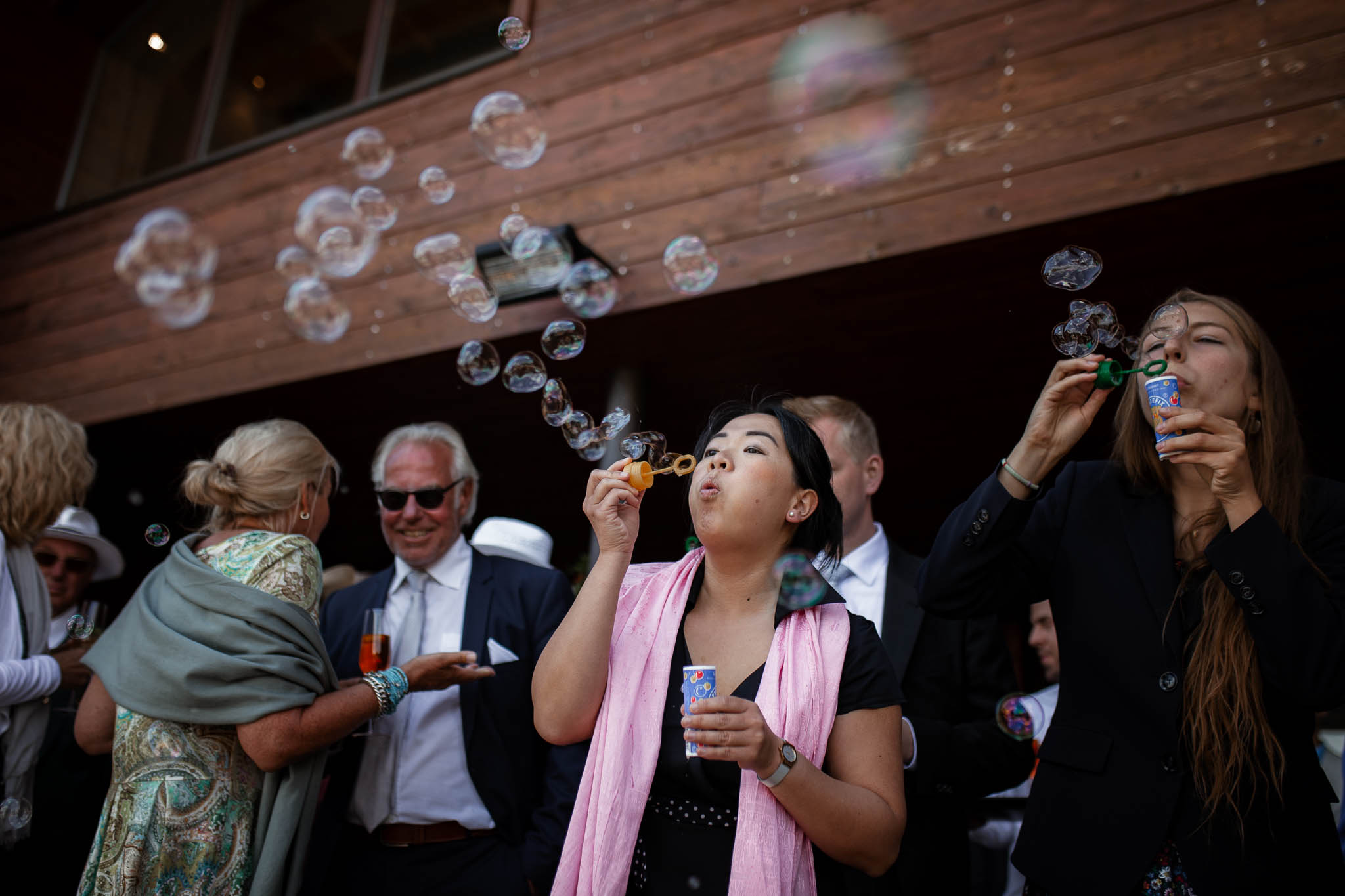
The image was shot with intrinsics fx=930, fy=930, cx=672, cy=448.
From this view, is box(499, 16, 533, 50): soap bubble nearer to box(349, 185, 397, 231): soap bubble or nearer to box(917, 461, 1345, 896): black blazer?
box(349, 185, 397, 231): soap bubble

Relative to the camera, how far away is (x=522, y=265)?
15.1ft

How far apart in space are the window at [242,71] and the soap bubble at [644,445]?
3.79 meters

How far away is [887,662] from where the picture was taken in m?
1.89

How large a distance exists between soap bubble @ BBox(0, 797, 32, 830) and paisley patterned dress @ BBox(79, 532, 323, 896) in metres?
0.67

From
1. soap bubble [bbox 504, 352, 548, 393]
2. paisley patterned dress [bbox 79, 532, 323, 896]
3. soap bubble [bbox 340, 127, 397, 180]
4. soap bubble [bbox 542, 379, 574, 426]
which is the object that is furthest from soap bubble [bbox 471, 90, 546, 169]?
paisley patterned dress [bbox 79, 532, 323, 896]

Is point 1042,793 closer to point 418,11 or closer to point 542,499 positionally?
point 542,499

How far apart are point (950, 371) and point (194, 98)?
20.8 feet

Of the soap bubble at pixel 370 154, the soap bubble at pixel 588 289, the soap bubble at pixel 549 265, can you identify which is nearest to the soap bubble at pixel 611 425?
the soap bubble at pixel 588 289

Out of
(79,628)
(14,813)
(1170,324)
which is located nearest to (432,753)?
(14,813)

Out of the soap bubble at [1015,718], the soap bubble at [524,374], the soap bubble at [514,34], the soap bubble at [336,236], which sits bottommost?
the soap bubble at [1015,718]

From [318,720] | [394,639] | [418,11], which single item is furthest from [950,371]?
[418,11]

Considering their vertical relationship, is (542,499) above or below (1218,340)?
above

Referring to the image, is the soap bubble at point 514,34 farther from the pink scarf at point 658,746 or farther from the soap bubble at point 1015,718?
the soap bubble at point 1015,718

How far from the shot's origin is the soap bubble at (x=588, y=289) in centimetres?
422
